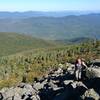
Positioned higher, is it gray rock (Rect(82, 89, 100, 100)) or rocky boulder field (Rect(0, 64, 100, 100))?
gray rock (Rect(82, 89, 100, 100))

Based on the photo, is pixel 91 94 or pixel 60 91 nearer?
pixel 91 94

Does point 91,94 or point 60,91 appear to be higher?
point 91,94

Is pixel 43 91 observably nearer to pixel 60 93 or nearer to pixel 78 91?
pixel 60 93

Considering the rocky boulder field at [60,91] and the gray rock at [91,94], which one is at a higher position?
the gray rock at [91,94]

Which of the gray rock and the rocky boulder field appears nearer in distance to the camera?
the gray rock

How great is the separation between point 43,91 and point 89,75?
778cm

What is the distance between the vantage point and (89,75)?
37156 millimetres

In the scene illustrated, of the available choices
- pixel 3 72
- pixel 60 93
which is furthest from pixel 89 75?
pixel 3 72

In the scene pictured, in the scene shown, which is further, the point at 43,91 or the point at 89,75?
the point at 43,91

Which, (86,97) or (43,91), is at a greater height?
(86,97)

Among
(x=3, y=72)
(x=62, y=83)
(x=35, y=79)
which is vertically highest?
(x=62, y=83)

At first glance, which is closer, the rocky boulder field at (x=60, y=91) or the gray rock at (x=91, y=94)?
the gray rock at (x=91, y=94)

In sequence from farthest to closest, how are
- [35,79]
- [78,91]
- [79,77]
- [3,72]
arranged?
[3,72]
[35,79]
[79,77]
[78,91]

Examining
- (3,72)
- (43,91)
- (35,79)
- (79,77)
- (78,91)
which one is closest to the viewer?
(78,91)
